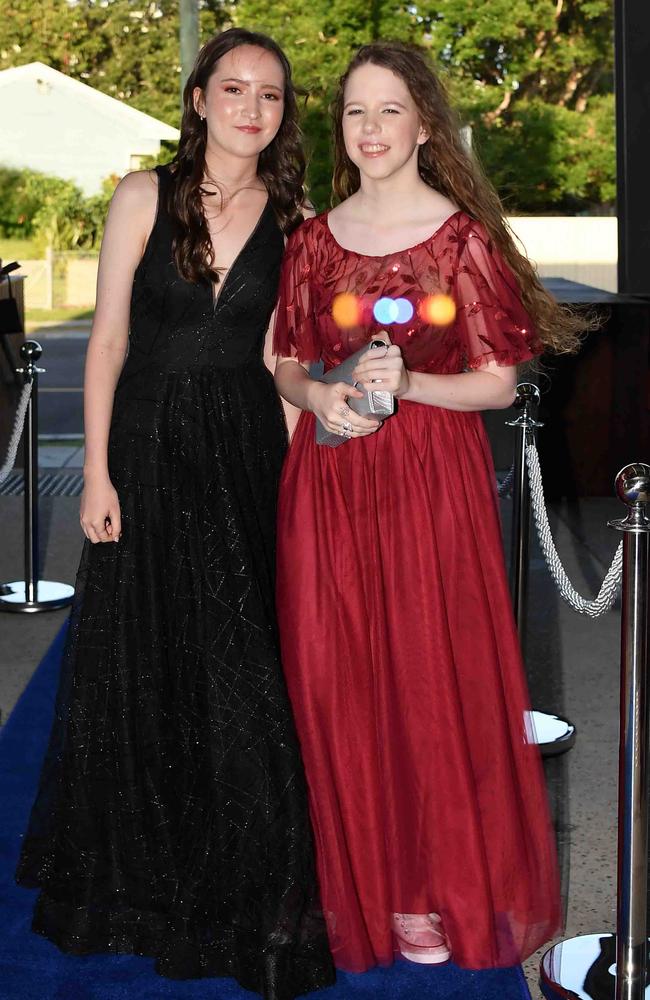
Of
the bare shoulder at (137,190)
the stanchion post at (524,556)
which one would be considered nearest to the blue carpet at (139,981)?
the stanchion post at (524,556)

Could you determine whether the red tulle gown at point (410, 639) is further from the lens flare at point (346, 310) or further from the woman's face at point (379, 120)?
the woman's face at point (379, 120)

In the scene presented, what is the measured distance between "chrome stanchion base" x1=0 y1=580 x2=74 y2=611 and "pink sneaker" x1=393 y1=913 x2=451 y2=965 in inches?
122

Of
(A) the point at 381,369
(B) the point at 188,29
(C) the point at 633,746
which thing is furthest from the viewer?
(B) the point at 188,29

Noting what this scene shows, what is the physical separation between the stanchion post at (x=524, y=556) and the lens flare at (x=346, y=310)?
1.45m

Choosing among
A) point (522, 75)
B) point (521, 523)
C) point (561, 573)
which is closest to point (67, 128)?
point (522, 75)

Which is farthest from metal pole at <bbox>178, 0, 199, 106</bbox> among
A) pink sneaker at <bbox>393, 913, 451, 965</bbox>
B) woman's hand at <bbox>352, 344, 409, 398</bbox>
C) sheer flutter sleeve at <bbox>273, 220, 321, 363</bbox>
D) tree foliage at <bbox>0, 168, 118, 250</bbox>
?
pink sneaker at <bbox>393, 913, 451, 965</bbox>

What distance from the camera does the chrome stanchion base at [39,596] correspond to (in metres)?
5.90

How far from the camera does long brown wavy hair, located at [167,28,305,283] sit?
9.95 feet

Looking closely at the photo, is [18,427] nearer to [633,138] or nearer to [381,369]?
[381,369]

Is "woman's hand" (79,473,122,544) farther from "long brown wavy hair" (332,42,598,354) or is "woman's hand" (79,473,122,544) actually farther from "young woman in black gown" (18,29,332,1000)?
"long brown wavy hair" (332,42,598,354)

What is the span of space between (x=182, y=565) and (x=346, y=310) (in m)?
0.68

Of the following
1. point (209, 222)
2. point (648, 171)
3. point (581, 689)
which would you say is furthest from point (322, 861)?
point (648, 171)

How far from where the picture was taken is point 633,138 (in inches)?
311

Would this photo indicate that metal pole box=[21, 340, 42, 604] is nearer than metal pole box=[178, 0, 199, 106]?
Yes
